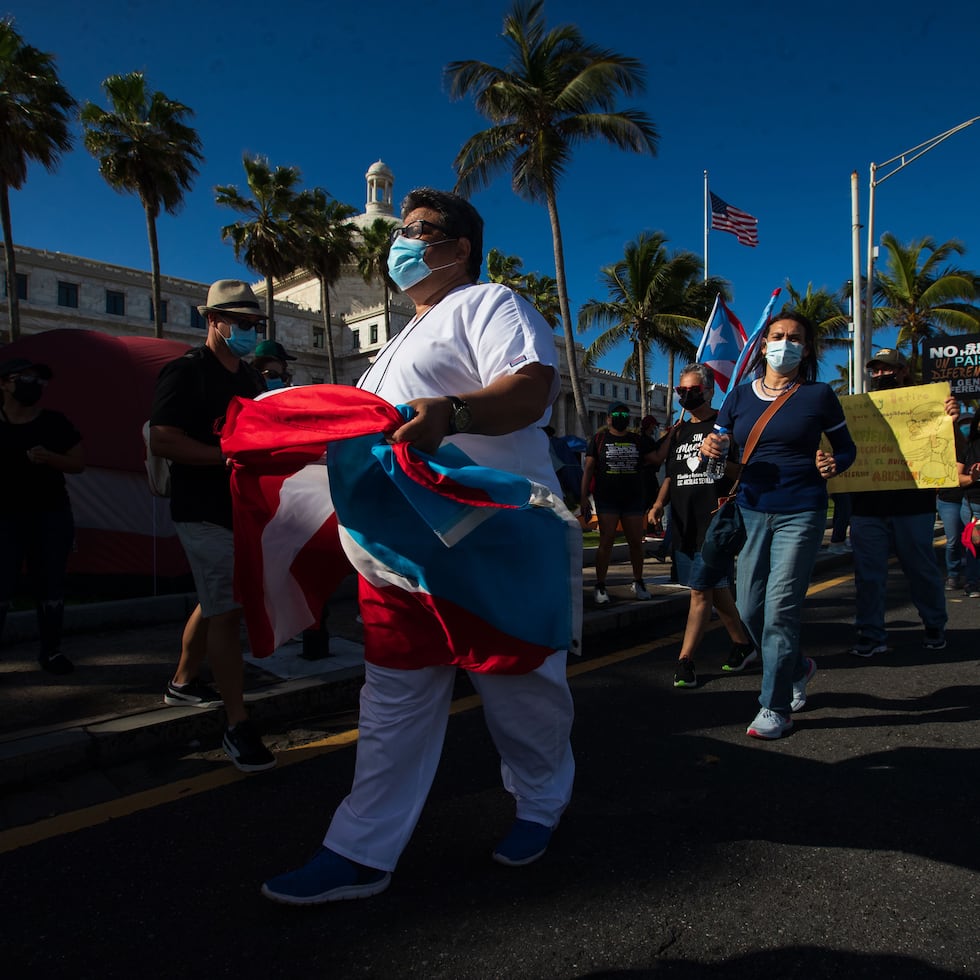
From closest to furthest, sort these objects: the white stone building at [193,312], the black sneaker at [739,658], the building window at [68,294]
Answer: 1. the black sneaker at [739,658]
2. the white stone building at [193,312]
3. the building window at [68,294]

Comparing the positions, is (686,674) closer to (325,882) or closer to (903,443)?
(903,443)

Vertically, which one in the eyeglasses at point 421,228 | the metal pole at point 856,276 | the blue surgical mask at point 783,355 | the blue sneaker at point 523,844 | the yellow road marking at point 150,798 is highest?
the metal pole at point 856,276

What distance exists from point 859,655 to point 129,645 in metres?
4.83

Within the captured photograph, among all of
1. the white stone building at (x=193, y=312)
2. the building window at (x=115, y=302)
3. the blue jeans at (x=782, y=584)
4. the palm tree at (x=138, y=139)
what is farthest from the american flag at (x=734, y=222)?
the building window at (x=115, y=302)

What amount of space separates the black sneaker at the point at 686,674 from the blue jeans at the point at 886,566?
1550 mm

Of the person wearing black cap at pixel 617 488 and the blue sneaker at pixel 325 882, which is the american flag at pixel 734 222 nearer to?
the person wearing black cap at pixel 617 488

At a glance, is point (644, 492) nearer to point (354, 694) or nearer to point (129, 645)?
point (354, 694)

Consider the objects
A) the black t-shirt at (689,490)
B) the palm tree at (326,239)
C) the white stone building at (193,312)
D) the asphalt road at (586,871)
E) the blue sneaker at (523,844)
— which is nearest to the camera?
the asphalt road at (586,871)

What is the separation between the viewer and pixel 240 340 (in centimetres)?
333

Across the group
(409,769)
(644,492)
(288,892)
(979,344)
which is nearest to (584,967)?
(409,769)

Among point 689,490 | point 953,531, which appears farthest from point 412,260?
point 953,531

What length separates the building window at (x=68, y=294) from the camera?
49.7 metres

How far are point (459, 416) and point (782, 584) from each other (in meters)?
2.19

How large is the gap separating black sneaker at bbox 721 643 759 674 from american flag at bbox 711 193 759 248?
73.6 ft
